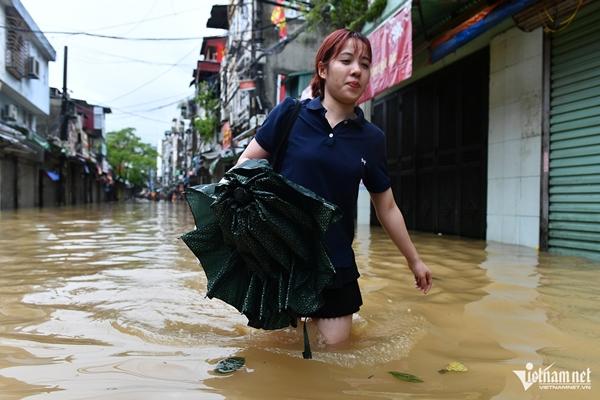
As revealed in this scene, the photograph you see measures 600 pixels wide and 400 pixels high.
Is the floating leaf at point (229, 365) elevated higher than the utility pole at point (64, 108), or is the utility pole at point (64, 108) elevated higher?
the utility pole at point (64, 108)

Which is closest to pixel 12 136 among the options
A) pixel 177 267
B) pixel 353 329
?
pixel 177 267

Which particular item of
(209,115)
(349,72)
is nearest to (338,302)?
(349,72)

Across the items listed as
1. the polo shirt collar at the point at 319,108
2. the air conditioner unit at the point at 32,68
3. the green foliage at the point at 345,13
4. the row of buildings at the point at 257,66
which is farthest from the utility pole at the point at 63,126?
the polo shirt collar at the point at 319,108

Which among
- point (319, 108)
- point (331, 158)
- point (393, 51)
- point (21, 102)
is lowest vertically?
point (331, 158)

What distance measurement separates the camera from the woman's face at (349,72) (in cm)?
213

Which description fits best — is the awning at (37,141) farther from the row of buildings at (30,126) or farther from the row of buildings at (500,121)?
the row of buildings at (500,121)

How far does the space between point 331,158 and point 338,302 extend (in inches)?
26.3

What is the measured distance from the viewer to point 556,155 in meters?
6.28

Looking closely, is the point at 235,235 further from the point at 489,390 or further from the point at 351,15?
the point at 351,15

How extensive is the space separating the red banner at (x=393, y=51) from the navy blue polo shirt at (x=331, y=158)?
Result: 17.0ft

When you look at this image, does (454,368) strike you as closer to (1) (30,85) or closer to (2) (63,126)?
(1) (30,85)

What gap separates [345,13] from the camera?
36.4ft

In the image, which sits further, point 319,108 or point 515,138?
point 515,138

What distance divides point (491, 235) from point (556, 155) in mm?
1839
